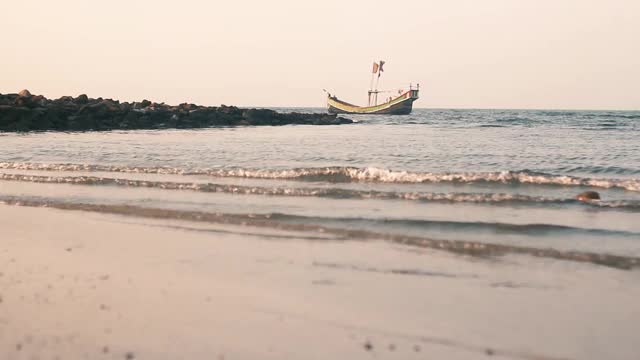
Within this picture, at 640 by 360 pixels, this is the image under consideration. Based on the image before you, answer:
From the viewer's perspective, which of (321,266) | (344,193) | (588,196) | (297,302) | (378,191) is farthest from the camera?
(378,191)

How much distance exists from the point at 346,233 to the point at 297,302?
11.0ft

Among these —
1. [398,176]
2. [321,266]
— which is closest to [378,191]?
[398,176]

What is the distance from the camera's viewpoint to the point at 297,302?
5762 millimetres

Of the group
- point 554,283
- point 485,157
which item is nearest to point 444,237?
point 554,283

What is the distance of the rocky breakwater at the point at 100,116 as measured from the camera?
38312 mm

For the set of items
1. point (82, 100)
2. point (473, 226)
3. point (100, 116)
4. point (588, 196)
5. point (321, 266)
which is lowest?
point (321, 266)

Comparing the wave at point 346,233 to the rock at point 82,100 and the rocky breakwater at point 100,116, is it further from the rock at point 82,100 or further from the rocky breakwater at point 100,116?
the rock at point 82,100

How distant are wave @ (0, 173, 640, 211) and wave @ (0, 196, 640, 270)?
8.29 ft

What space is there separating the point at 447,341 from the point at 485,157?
17.6m

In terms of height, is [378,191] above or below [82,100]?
below

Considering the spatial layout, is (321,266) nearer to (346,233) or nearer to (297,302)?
(297,302)

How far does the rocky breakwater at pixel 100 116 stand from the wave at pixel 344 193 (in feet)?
81.7

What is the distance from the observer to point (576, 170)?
699 inches

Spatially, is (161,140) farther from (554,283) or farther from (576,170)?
(554,283)
